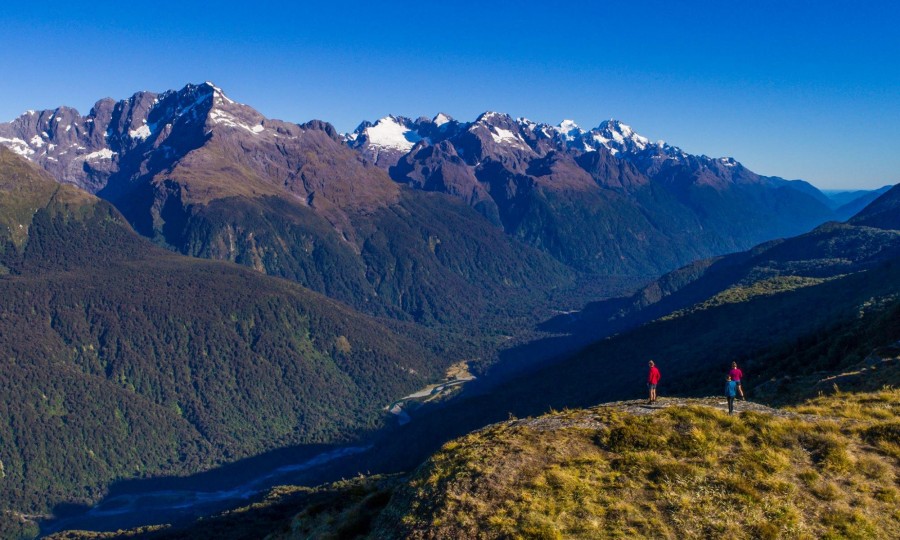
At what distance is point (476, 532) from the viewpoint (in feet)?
111

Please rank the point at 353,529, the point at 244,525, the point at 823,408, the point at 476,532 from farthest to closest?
the point at 244,525 → the point at 823,408 → the point at 353,529 → the point at 476,532

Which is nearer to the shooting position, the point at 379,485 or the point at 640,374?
the point at 379,485

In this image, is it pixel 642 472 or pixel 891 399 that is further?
pixel 891 399

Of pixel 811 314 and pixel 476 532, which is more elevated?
pixel 476 532

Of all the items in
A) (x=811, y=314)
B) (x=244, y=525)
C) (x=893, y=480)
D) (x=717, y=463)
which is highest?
(x=717, y=463)

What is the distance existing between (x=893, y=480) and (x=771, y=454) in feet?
21.4

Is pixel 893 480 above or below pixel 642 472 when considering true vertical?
below

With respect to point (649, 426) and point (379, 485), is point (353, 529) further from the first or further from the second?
point (649, 426)

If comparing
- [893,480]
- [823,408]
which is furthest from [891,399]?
[893,480]

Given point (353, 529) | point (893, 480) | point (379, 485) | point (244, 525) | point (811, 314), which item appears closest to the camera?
point (893, 480)

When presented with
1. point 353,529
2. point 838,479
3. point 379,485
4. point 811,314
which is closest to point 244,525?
point 379,485

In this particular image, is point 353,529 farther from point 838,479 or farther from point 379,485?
point 838,479

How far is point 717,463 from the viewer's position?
39.1 meters

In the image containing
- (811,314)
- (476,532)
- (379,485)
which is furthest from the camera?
(811,314)
